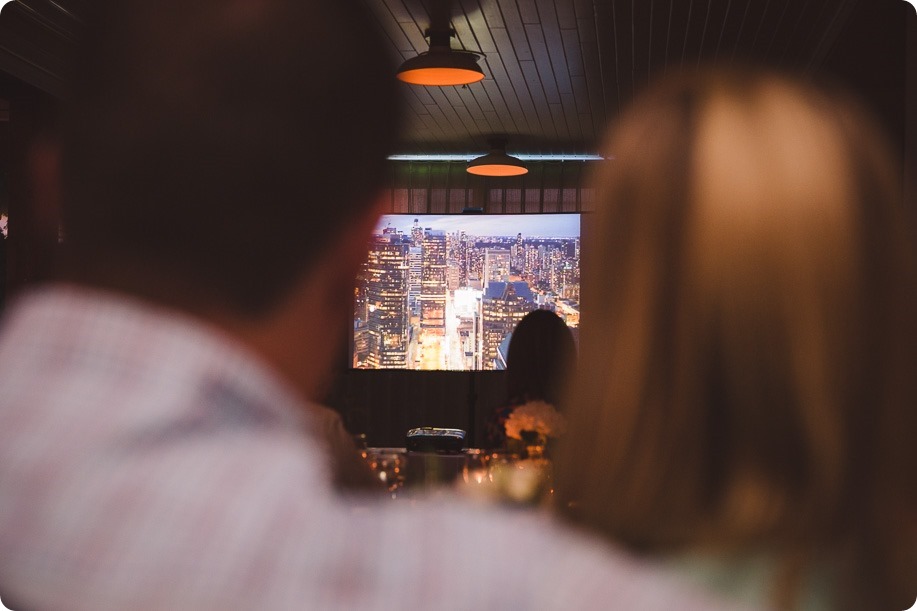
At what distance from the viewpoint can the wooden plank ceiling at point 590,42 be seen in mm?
4293

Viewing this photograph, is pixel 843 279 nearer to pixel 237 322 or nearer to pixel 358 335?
pixel 237 322

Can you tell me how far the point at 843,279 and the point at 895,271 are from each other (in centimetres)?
5

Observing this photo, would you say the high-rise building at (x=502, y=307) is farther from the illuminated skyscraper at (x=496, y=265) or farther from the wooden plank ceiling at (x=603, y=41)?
the wooden plank ceiling at (x=603, y=41)

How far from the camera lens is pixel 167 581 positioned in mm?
454

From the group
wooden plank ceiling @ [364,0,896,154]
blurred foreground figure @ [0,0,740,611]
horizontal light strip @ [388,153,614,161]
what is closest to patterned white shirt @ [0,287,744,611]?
blurred foreground figure @ [0,0,740,611]

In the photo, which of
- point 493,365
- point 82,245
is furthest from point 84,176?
point 493,365

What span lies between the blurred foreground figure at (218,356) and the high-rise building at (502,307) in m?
7.64

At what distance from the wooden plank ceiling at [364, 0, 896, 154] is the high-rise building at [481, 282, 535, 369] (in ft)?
6.84

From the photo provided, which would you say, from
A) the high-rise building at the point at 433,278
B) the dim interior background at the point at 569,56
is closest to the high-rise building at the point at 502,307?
the high-rise building at the point at 433,278

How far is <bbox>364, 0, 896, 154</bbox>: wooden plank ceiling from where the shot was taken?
14.1ft

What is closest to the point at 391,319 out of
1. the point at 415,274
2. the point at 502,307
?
the point at 415,274

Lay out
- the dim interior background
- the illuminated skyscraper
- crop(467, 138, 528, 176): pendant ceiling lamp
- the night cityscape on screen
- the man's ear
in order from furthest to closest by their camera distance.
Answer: the illuminated skyscraper
the night cityscape on screen
crop(467, 138, 528, 176): pendant ceiling lamp
the dim interior background
the man's ear

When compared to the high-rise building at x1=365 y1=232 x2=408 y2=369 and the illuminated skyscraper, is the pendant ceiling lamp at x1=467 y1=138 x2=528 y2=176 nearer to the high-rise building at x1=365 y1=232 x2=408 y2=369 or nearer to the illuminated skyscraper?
the illuminated skyscraper

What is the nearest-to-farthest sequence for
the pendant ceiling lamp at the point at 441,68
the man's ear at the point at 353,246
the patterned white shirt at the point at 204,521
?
the patterned white shirt at the point at 204,521 < the man's ear at the point at 353,246 < the pendant ceiling lamp at the point at 441,68
